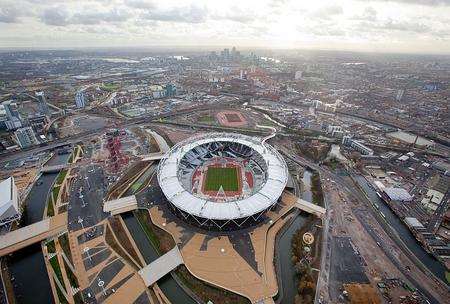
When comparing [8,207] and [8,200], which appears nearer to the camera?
[8,207]

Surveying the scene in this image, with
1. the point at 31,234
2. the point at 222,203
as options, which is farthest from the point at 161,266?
the point at 31,234

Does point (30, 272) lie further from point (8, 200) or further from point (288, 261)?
point (288, 261)

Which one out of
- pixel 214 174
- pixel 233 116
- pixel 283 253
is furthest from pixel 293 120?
pixel 283 253

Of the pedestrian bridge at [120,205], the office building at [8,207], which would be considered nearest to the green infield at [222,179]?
the pedestrian bridge at [120,205]

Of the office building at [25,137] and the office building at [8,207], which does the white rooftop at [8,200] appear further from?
the office building at [25,137]

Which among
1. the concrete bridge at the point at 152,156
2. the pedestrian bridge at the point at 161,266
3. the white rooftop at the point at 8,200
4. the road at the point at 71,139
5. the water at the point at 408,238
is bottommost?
the water at the point at 408,238
